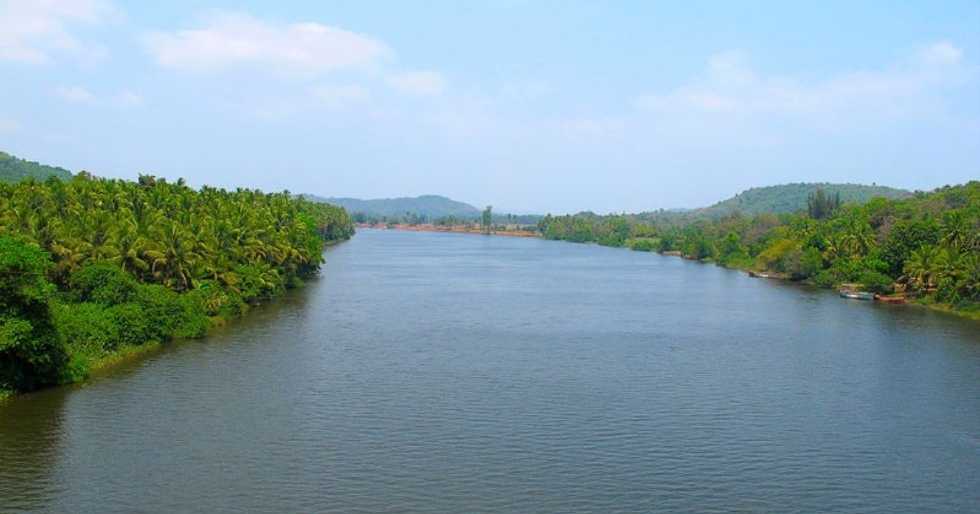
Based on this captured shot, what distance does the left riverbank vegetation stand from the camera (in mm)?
32031

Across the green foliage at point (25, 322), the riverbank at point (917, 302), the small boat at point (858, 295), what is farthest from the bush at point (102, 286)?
the small boat at point (858, 295)

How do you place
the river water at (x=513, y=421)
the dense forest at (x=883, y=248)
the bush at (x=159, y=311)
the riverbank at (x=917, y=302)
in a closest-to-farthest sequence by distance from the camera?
the river water at (x=513, y=421)
the bush at (x=159, y=311)
the riverbank at (x=917, y=302)
the dense forest at (x=883, y=248)

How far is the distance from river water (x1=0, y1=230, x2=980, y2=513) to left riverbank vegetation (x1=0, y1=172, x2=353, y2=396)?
161cm

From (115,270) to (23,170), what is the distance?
136 m

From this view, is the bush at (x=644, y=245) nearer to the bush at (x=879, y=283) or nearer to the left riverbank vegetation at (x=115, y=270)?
the bush at (x=879, y=283)

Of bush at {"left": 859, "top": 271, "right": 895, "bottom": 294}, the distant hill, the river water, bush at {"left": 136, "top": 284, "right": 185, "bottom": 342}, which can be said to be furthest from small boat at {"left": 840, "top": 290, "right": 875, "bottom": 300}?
the distant hill

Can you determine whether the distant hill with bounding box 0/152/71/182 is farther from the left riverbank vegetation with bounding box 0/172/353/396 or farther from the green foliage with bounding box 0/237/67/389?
the green foliage with bounding box 0/237/67/389

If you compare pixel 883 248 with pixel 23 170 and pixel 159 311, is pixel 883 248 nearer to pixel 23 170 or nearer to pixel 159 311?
pixel 159 311

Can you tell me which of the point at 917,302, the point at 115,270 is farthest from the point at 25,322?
the point at 917,302

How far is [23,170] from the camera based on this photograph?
16038 centimetres

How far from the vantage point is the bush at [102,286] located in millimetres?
43156

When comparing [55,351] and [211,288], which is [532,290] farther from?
[55,351]

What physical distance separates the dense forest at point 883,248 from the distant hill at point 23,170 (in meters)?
115

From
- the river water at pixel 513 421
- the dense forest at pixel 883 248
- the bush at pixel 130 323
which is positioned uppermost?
the dense forest at pixel 883 248
